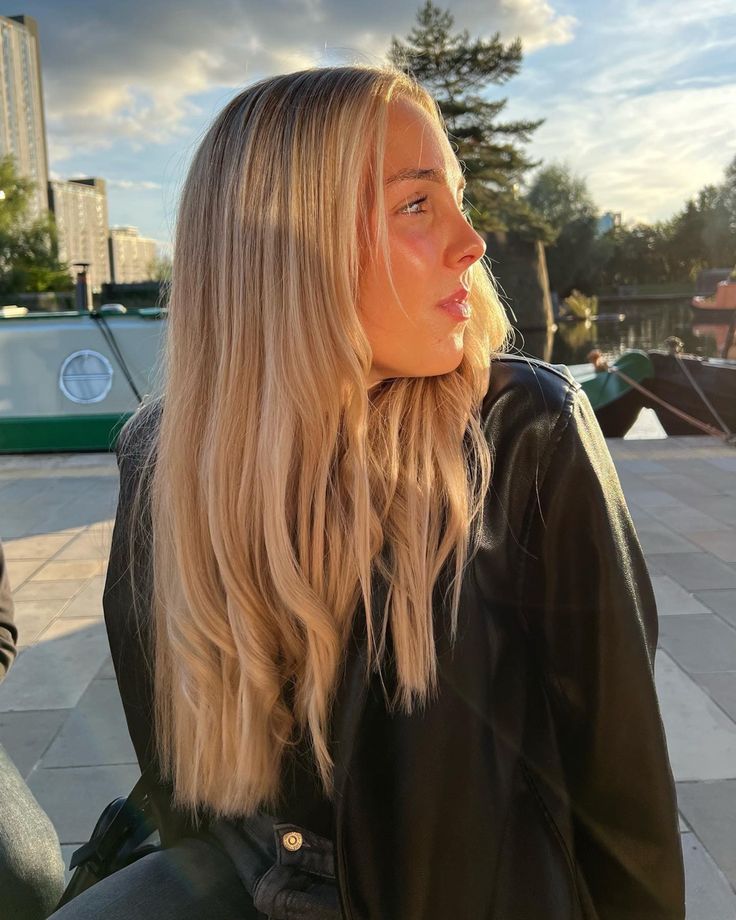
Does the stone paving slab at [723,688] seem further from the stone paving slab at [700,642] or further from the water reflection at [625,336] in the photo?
the water reflection at [625,336]

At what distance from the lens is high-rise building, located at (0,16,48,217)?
73.6m

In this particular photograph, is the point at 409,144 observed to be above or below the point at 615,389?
above

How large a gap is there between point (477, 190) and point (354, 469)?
2719 centimetres

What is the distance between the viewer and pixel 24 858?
132cm

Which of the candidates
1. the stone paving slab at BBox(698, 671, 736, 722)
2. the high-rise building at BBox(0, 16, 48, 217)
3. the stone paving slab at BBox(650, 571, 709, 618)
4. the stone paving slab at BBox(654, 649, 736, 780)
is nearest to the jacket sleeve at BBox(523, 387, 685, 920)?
the stone paving slab at BBox(654, 649, 736, 780)

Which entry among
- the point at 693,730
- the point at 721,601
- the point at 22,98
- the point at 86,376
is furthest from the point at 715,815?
the point at 22,98

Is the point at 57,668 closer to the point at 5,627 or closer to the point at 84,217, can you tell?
the point at 5,627

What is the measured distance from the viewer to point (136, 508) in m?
1.39

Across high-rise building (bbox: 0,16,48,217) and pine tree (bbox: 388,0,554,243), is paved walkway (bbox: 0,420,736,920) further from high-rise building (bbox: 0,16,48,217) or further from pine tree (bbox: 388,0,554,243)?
high-rise building (bbox: 0,16,48,217)

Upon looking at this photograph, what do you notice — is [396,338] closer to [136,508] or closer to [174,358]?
[174,358]

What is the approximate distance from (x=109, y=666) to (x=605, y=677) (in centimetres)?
264

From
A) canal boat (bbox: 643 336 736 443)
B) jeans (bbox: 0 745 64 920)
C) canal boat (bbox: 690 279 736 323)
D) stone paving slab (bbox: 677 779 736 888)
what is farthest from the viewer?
canal boat (bbox: 690 279 736 323)

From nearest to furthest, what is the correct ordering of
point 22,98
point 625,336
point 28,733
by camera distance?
1. point 28,733
2. point 625,336
3. point 22,98

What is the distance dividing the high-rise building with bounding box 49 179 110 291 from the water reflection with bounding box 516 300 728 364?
59.5 meters
